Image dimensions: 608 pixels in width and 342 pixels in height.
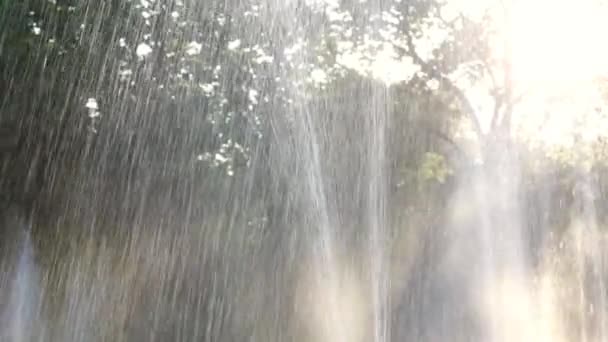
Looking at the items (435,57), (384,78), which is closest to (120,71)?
(384,78)

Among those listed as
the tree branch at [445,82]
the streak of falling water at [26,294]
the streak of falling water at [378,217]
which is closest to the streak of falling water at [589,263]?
the tree branch at [445,82]

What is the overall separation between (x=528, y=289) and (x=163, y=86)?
543 cm

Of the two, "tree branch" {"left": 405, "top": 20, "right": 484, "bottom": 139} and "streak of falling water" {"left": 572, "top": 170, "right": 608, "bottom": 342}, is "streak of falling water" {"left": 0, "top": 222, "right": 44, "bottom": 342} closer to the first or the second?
"tree branch" {"left": 405, "top": 20, "right": 484, "bottom": 139}

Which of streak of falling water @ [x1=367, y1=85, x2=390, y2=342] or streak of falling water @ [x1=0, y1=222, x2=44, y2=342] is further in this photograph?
streak of falling water @ [x1=367, y1=85, x2=390, y2=342]

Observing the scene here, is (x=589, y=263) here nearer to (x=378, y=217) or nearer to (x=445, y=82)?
(x=378, y=217)

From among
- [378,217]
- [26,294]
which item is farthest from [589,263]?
[26,294]

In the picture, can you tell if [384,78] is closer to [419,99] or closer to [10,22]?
[419,99]

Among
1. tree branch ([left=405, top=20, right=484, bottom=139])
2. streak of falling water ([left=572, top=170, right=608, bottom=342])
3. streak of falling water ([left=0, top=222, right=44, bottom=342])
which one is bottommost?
streak of falling water ([left=0, top=222, right=44, bottom=342])

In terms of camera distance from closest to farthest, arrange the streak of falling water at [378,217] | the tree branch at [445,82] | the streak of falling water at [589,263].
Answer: the streak of falling water at [378,217] → the streak of falling water at [589,263] → the tree branch at [445,82]

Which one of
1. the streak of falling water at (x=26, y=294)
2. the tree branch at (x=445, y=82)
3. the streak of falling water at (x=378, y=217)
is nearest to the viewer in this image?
the streak of falling water at (x=26, y=294)

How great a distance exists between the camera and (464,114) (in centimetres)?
1120

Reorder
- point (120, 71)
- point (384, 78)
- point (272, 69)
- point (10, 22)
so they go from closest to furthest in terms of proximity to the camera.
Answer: point (10, 22) < point (120, 71) < point (272, 69) < point (384, 78)

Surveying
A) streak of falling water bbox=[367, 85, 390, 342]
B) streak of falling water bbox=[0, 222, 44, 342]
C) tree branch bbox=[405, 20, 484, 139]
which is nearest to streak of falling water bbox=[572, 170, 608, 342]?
tree branch bbox=[405, 20, 484, 139]

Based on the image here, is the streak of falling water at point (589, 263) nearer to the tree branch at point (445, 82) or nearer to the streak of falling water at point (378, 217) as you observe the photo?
the tree branch at point (445, 82)
